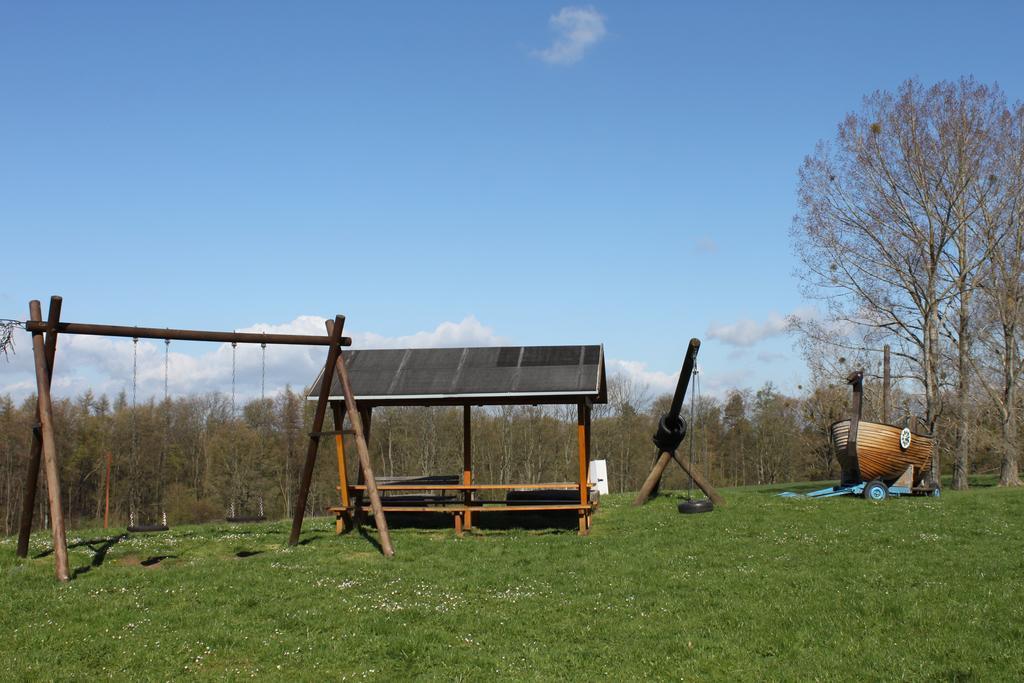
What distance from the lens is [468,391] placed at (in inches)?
734

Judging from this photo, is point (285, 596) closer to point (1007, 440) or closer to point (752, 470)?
point (1007, 440)

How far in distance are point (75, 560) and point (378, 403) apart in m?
6.97

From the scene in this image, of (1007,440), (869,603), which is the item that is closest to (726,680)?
(869,603)

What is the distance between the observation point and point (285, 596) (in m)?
11.9

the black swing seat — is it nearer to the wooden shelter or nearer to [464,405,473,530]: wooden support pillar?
the wooden shelter

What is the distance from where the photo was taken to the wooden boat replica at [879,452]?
23.0 m

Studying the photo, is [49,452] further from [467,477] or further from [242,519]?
[467,477]

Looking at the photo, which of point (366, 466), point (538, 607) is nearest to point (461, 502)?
point (366, 466)

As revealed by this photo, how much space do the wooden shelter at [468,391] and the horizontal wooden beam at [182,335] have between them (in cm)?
235

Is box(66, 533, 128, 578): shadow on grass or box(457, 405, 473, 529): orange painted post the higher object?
box(457, 405, 473, 529): orange painted post

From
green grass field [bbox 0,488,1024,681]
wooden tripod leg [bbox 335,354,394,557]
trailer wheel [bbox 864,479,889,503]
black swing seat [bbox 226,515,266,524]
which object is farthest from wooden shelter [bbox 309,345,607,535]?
trailer wheel [bbox 864,479,889,503]

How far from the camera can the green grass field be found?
29.7ft

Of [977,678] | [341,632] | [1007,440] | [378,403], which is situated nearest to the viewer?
[977,678]

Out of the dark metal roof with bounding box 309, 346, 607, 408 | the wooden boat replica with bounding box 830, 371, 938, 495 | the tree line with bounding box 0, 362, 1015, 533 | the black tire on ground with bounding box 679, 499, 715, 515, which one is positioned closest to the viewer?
the dark metal roof with bounding box 309, 346, 607, 408
